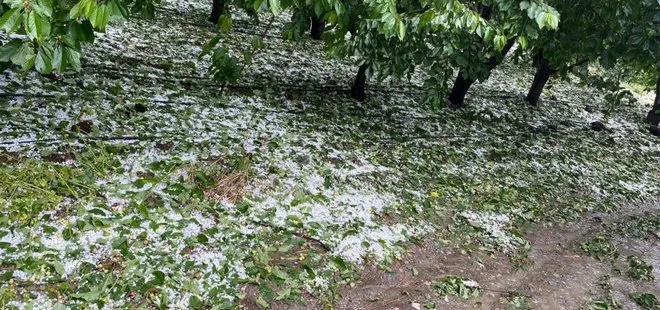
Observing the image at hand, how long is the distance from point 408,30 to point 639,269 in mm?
2542

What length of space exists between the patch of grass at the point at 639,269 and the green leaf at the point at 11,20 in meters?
3.96

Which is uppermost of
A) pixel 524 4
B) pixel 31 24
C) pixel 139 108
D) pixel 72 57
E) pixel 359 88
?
pixel 524 4

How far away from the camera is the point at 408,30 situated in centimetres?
305

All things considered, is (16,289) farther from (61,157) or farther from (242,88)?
(242,88)

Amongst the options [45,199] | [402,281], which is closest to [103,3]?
[45,199]

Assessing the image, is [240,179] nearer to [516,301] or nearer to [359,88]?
[516,301]

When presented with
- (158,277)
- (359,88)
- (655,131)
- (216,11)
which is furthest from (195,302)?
(655,131)

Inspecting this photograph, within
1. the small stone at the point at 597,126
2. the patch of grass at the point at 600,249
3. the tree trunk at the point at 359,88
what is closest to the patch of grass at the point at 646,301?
the patch of grass at the point at 600,249

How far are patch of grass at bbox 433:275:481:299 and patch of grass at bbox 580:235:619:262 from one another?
4.38 ft

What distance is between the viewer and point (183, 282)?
2367 mm

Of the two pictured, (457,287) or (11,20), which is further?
(457,287)

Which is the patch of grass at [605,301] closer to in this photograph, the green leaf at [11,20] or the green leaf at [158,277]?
the green leaf at [158,277]

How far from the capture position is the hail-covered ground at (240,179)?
2.41 m

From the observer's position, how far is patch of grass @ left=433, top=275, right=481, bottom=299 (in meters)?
2.83
